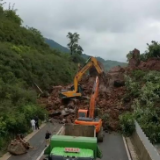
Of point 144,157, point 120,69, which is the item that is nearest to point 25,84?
point 120,69

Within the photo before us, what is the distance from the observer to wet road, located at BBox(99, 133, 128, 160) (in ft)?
66.4

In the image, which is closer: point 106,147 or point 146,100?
point 106,147

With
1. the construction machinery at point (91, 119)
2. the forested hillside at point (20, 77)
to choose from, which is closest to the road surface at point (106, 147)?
the construction machinery at point (91, 119)

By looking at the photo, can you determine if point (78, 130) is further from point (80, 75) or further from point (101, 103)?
point (101, 103)

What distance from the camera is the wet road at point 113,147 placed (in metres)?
20.2

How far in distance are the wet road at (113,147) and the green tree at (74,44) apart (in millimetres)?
68556

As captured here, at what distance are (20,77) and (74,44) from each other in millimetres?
58580

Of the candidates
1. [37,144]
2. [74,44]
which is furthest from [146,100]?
[74,44]

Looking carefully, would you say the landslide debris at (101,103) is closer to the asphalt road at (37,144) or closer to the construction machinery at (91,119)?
the asphalt road at (37,144)

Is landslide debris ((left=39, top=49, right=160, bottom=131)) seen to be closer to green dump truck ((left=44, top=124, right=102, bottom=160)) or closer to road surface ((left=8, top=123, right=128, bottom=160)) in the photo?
road surface ((left=8, top=123, right=128, bottom=160))

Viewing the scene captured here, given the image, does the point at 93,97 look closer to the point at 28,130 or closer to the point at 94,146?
the point at 28,130

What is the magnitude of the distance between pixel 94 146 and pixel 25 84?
2534cm

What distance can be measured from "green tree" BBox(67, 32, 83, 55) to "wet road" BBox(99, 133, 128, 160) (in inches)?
2699

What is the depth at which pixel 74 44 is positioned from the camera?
312ft
